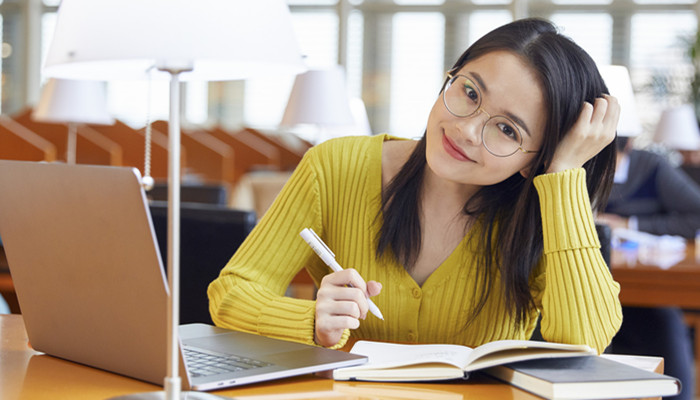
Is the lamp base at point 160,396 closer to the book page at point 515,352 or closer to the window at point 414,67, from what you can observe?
the book page at point 515,352

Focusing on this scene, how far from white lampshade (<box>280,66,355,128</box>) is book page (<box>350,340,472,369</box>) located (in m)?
2.04

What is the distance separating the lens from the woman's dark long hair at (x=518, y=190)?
1.19 m

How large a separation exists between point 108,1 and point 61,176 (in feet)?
0.62

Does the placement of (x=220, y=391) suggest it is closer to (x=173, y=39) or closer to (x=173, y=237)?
(x=173, y=237)

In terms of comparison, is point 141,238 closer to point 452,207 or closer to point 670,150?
point 452,207

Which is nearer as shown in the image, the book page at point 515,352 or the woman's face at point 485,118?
the book page at point 515,352

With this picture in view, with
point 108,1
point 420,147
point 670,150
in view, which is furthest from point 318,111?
point 670,150

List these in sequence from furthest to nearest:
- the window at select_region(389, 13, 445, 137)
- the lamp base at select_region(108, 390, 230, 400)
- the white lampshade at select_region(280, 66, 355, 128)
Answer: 1. the window at select_region(389, 13, 445, 137)
2. the white lampshade at select_region(280, 66, 355, 128)
3. the lamp base at select_region(108, 390, 230, 400)

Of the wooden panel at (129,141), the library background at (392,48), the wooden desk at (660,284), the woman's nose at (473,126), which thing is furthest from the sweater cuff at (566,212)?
the library background at (392,48)

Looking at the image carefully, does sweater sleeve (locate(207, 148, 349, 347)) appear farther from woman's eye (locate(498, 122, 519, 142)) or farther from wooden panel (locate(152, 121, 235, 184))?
wooden panel (locate(152, 121, 235, 184))

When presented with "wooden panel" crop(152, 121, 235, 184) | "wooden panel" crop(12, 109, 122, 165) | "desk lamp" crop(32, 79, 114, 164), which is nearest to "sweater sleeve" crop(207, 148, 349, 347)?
"desk lamp" crop(32, 79, 114, 164)

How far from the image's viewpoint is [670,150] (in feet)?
22.4

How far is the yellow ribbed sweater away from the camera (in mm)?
1133

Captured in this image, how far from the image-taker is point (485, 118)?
45.8 inches
